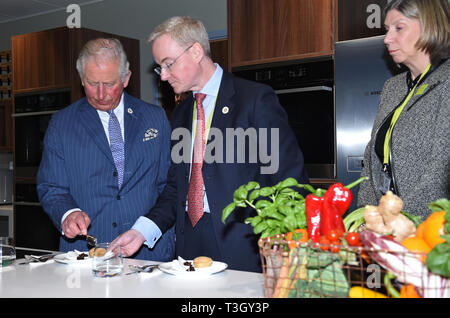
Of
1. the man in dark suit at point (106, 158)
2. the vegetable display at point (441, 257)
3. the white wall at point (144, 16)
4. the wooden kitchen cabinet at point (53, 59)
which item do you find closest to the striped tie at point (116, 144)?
the man in dark suit at point (106, 158)

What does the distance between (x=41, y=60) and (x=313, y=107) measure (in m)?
2.37

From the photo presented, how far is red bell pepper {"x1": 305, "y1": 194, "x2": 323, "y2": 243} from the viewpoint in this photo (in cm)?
94

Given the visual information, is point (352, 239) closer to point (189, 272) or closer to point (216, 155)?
point (189, 272)

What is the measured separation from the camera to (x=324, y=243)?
2.82 feet

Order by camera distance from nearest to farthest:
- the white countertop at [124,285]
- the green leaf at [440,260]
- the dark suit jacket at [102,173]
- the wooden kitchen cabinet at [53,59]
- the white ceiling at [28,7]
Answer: the green leaf at [440,260] < the white countertop at [124,285] < the dark suit jacket at [102,173] < the wooden kitchen cabinet at [53,59] < the white ceiling at [28,7]

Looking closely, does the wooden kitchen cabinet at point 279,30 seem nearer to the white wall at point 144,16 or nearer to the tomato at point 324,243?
the white wall at point 144,16

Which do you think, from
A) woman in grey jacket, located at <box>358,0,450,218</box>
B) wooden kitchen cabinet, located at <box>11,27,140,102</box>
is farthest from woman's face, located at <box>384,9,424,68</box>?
wooden kitchen cabinet, located at <box>11,27,140,102</box>

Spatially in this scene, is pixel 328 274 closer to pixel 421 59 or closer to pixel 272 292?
pixel 272 292

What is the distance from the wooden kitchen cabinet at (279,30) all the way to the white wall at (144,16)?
0.87 meters

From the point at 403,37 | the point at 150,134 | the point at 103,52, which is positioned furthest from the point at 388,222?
the point at 103,52

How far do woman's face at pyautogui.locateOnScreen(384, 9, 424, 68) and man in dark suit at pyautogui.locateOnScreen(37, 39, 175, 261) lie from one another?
95 cm

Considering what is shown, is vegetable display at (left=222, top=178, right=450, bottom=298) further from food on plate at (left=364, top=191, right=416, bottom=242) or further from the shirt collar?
the shirt collar

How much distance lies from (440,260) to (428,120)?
3.26 ft

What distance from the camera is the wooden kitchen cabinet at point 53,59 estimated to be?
3.89 metres
